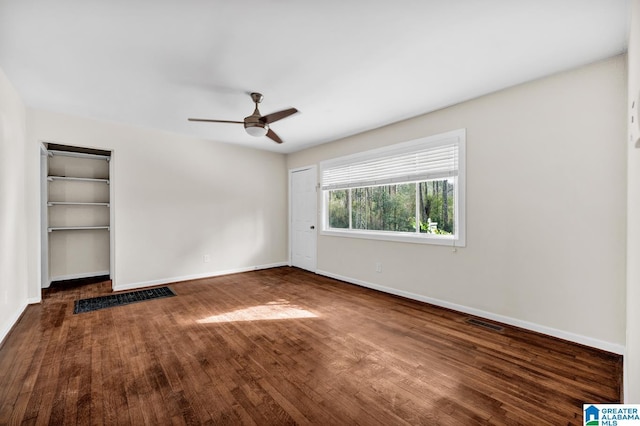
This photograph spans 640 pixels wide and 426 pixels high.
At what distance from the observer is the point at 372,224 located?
455 cm

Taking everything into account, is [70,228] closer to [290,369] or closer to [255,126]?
[255,126]

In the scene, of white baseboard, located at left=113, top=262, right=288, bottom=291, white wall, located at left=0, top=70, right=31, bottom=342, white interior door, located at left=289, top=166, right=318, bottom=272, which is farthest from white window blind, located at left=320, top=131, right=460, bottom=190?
white wall, located at left=0, top=70, right=31, bottom=342

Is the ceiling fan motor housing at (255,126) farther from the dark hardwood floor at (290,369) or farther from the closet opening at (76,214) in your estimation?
the closet opening at (76,214)

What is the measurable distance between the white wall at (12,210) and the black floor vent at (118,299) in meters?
0.57

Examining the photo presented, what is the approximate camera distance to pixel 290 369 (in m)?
2.14

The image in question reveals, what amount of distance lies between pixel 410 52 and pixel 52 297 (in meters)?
5.49

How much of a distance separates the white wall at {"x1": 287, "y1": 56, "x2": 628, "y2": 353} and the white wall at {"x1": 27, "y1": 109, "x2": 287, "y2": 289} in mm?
3471

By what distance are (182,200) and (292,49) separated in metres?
3.58

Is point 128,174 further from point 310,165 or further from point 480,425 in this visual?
point 480,425

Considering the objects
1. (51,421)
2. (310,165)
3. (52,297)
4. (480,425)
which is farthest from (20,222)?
(480,425)

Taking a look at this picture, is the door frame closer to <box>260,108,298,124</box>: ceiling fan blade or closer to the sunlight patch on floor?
the sunlight patch on floor

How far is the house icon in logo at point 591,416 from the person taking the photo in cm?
154

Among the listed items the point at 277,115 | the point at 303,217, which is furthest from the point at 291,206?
the point at 277,115

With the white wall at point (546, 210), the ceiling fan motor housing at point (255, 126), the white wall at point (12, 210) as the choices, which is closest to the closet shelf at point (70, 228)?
the white wall at point (12, 210)
